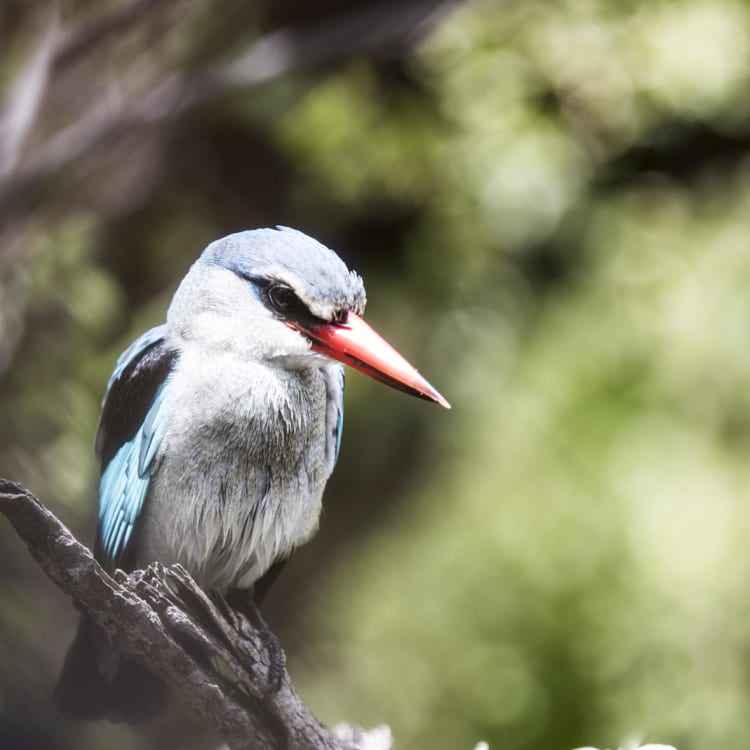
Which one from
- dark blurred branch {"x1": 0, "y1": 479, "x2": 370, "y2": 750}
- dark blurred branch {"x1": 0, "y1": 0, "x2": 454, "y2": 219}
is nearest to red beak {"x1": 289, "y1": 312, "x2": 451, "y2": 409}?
dark blurred branch {"x1": 0, "y1": 479, "x2": 370, "y2": 750}

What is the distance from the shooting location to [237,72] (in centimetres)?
247

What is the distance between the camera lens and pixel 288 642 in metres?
1.37

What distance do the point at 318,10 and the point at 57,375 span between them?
5.68 feet

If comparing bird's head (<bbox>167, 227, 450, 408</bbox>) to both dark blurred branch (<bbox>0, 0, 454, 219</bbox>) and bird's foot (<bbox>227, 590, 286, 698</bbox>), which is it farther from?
dark blurred branch (<bbox>0, 0, 454, 219</bbox>)

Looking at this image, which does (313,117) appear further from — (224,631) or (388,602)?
(224,631)

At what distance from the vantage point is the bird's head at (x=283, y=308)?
2.78 ft

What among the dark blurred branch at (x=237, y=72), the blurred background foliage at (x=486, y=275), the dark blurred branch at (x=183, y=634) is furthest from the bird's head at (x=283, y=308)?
the dark blurred branch at (x=237, y=72)

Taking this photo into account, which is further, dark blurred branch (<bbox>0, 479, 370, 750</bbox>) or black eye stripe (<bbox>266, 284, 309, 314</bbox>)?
black eye stripe (<bbox>266, 284, 309, 314</bbox>)

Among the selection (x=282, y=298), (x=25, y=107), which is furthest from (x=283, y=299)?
(x=25, y=107)

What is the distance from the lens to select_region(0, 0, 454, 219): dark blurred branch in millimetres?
2076

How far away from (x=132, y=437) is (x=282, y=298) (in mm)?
211

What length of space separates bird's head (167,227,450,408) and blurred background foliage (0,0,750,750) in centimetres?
75

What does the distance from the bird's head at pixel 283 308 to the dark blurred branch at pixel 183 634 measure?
23 cm

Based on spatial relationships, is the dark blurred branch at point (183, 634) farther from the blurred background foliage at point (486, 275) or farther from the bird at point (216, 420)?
the blurred background foliage at point (486, 275)
